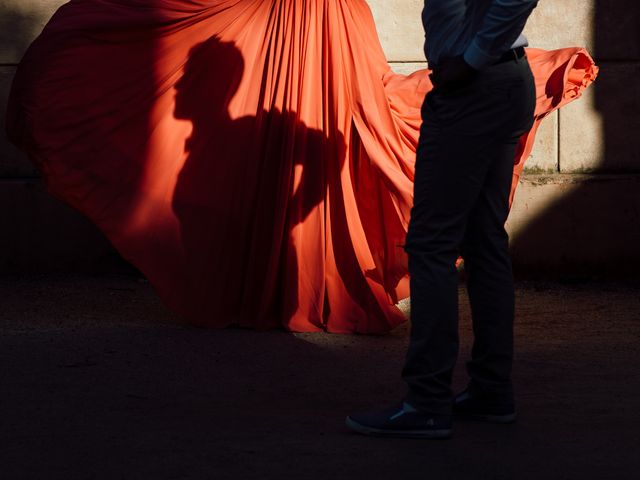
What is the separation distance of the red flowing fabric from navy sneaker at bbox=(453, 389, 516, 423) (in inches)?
60.8

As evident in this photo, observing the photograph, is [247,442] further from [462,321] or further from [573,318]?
[573,318]

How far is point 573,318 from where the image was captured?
588cm

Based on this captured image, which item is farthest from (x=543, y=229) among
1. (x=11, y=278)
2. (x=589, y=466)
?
(x=589, y=466)

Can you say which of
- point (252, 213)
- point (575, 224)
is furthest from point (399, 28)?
point (252, 213)

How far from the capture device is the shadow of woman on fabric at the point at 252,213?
5.22m

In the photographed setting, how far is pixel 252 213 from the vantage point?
17.3 feet

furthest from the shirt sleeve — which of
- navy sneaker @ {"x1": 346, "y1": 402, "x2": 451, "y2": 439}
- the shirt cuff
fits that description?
navy sneaker @ {"x1": 346, "y1": 402, "x2": 451, "y2": 439}

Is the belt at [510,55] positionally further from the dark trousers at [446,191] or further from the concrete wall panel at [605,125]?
the concrete wall panel at [605,125]

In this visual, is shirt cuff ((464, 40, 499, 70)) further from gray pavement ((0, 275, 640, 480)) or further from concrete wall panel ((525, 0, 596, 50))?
concrete wall panel ((525, 0, 596, 50))

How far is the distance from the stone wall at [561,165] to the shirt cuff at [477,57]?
11.2ft

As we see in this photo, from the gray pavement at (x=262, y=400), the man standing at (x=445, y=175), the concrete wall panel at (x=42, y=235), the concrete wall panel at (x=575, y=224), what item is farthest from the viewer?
the concrete wall panel at (x=575, y=224)

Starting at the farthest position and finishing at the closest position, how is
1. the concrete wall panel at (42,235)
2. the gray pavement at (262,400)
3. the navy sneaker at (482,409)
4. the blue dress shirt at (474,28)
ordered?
1. the concrete wall panel at (42,235)
2. the navy sneaker at (482,409)
3. the blue dress shirt at (474,28)
4. the gray pavement at (262,400)

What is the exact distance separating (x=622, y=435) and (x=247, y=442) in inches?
47.0

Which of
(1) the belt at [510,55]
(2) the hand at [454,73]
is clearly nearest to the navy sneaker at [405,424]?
(2) the hand at [454,73]
